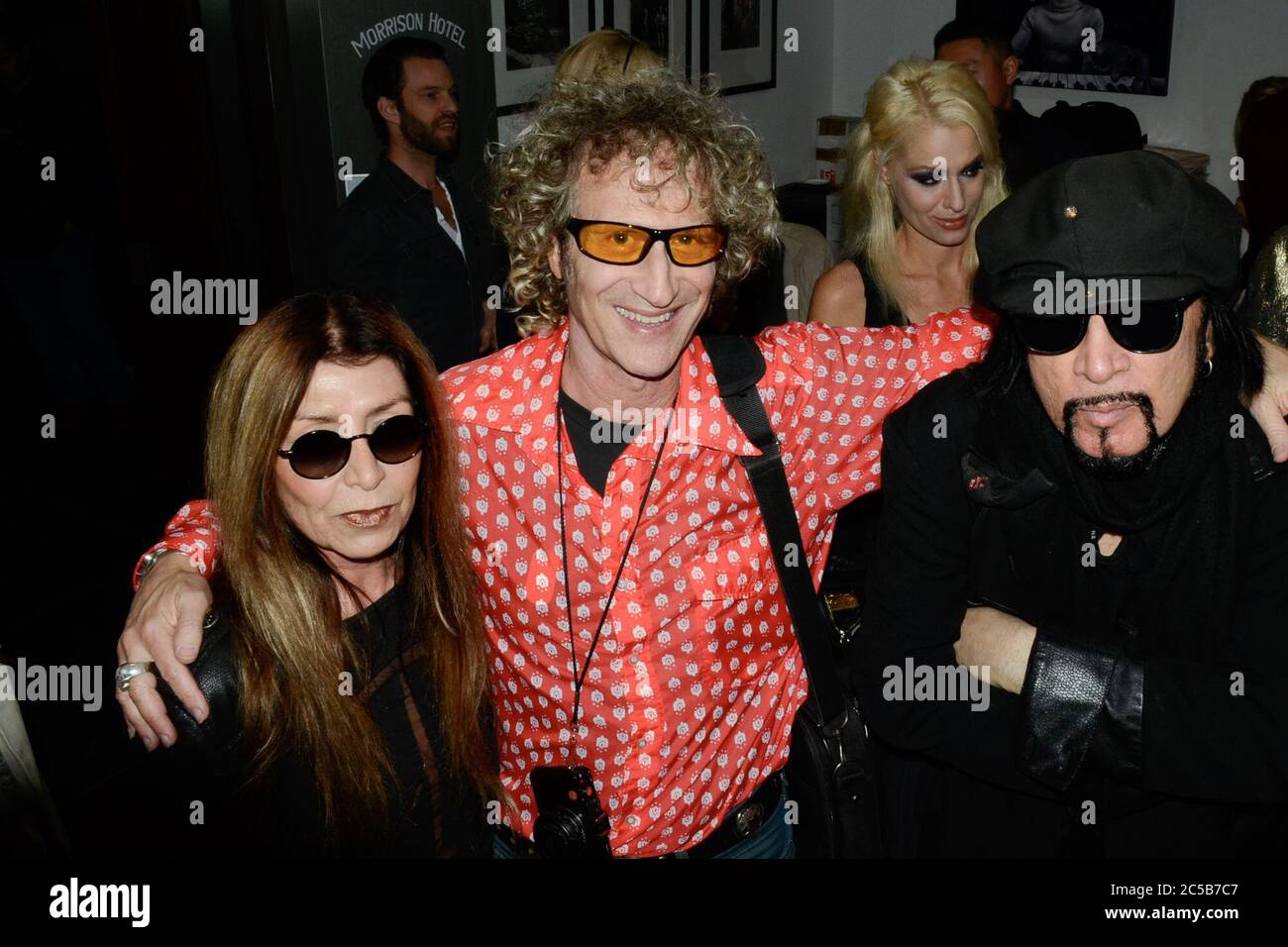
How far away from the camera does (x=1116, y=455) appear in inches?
59.4

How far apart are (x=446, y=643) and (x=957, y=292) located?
6.88ft

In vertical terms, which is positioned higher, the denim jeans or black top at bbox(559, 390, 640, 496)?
black top at bbox(559, 390, 640, 496)

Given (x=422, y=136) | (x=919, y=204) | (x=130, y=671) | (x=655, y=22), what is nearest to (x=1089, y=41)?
(x=655, y=22)

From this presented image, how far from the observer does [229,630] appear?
1.78m

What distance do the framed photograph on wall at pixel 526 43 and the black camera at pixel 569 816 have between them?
141 inches

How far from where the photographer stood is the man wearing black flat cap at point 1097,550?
1468mm

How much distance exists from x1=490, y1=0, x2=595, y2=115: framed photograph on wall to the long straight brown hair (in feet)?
10.8

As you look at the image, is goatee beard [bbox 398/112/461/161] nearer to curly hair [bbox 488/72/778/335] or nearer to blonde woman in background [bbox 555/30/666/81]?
blonde woman in background [bbox 555/30/666/81]

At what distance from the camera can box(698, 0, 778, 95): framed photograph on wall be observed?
643cm

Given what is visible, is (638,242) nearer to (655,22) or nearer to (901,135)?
(901,135)

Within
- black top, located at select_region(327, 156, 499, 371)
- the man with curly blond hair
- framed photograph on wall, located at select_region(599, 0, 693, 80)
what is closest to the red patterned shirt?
the man with curly blond hair

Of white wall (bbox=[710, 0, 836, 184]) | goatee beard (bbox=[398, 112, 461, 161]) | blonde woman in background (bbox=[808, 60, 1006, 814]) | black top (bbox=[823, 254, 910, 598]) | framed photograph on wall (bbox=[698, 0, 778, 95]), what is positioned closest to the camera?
black top (bbox=[823, 254, 910, 598])
